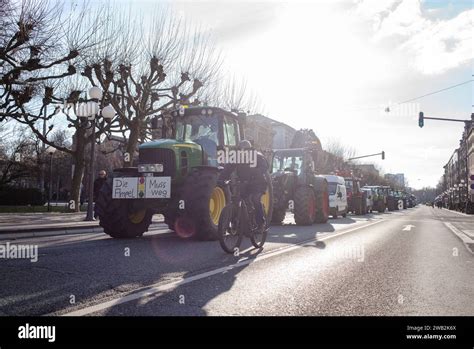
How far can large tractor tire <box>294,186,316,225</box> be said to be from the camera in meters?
14.6

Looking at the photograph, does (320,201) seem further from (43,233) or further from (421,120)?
(421,120)

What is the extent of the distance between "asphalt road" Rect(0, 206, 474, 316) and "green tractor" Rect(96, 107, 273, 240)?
0.84 meters

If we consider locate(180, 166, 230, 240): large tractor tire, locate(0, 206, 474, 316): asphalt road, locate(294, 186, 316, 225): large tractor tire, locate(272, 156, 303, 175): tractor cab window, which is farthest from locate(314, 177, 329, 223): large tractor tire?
locate(180, 166, 230, 240): large tractor tire

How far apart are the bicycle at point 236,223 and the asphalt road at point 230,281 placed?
0.30 metres


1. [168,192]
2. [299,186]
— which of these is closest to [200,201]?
[168,192]

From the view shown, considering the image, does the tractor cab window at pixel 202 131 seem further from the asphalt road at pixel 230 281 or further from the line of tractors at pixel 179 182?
the asphalt road at pixel 230 281

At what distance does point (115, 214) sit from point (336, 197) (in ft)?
51.9

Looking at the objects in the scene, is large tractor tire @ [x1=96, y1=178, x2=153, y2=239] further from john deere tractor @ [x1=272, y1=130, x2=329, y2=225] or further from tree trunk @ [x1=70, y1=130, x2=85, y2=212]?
tree trunk @ [x1=70, y1=130, x2=85, y2=212]

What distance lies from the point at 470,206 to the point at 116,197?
37668mm

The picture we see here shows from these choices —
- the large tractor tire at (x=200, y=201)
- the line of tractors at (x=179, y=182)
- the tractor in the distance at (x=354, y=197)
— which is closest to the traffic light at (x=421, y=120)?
the tractor in the distance at (x=354, y=197)

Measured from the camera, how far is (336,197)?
74.1 feet

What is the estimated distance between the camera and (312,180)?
16750 millimetres
